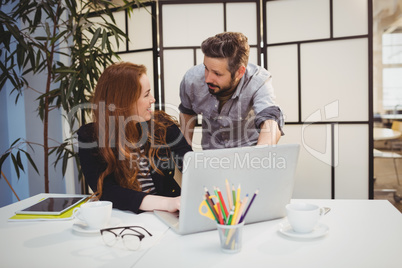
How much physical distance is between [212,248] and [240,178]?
201 millimetres

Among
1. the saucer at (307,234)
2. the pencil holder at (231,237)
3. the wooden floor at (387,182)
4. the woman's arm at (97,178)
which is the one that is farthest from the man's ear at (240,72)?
the wooden floor at (387,182)

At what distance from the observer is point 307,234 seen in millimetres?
956

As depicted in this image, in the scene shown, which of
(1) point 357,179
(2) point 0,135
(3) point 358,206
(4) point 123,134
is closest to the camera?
(3) point 358,206

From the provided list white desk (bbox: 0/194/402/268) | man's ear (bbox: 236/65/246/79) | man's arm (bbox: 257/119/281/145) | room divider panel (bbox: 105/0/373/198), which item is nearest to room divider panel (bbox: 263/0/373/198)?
room divider panel (bbox: 105/0/373/198)

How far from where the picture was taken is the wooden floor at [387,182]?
3.94 metres

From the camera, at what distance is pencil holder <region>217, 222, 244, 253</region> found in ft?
2.81

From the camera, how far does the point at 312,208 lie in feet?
3.28

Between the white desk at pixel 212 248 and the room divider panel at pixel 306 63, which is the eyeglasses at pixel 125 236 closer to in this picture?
the white desk at pixel 212 248

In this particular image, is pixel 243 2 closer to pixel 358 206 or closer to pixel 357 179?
pixel 357 179

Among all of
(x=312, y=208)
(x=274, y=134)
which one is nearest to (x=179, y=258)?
(x=312, y=208)

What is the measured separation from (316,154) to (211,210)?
7.94 ft

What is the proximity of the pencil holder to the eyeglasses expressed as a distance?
22 cm

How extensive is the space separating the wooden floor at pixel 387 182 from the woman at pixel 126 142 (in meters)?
2.78

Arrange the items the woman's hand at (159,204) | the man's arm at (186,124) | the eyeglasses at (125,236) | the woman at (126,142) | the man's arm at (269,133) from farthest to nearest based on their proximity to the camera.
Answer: the man's arm at (186,124), the man's arm at (269,133), the woman at (126,142), the woman's hand at (159,204), the eyeglasses at (125,236)
